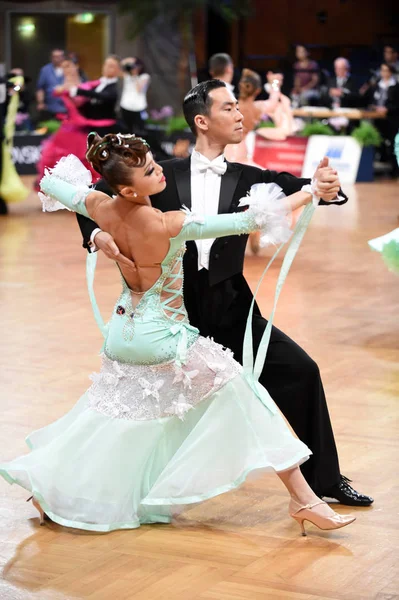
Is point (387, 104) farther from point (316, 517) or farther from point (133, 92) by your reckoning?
point (316, 517)

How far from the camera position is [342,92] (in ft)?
51.5

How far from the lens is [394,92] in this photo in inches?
593

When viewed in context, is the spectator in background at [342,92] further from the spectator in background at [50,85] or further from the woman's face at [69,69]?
the woman's face at [69,69]

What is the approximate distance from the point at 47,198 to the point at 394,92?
12265 millimetres

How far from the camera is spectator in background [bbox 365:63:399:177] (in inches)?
595

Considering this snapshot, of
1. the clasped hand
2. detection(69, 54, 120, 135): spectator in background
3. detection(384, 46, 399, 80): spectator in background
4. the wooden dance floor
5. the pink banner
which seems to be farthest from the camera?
detection(384, 46, 399, 80): spectator in background

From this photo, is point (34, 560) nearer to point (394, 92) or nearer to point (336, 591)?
point (336, 591)

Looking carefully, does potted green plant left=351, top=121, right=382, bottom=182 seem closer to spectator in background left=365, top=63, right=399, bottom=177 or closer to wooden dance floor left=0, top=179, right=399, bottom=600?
spectator in background left=365, top=63, right=399, bottom=177

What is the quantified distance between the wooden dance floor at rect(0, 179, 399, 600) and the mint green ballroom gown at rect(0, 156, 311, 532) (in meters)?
0.12

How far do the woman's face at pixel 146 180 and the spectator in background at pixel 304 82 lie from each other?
13407mm

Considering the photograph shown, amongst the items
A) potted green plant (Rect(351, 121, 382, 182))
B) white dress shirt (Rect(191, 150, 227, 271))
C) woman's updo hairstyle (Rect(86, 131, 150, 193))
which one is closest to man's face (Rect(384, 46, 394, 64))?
potted green plant (Rect(351, 121, 382, 182))

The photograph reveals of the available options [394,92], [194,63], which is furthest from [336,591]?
[194,63]

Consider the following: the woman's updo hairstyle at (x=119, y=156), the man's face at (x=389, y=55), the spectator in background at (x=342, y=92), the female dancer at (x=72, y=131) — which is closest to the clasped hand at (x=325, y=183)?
the woman's updo hairstyle at (x=119, y=156)

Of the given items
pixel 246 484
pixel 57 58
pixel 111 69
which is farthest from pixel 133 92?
pixel 246 484
